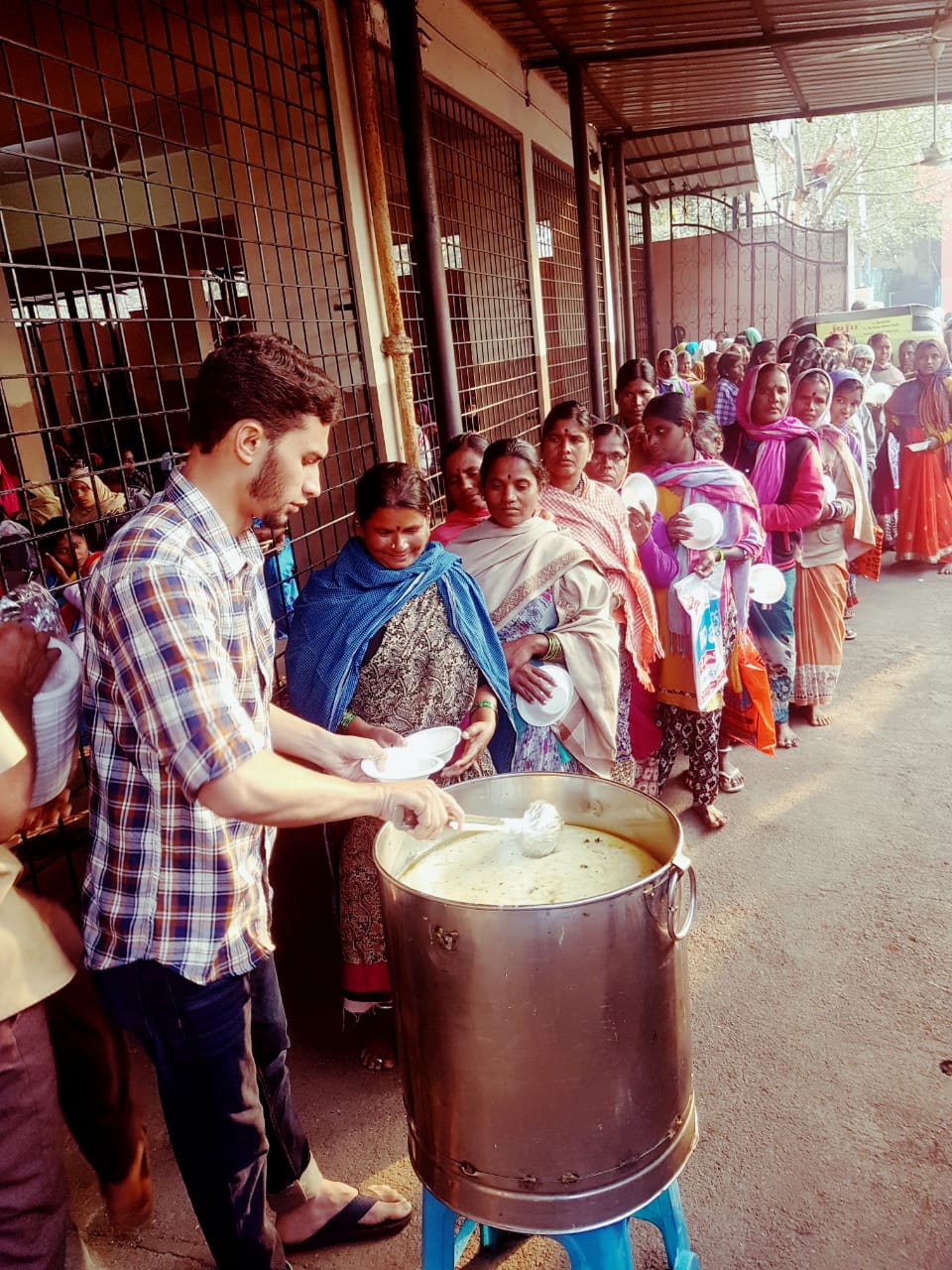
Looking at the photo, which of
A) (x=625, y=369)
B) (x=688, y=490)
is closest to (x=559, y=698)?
(x=688, y=490)

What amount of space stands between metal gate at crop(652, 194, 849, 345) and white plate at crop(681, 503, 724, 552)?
10.7m

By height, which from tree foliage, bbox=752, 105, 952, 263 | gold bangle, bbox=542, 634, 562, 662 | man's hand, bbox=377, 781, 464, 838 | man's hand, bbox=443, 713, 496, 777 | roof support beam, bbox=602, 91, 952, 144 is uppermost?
tree foliage, bbox=752, 105, 952, 263

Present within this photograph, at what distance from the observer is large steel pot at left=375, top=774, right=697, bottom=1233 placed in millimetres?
1358

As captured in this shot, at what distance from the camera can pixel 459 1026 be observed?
142 cm

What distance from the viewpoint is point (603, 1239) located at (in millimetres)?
1499

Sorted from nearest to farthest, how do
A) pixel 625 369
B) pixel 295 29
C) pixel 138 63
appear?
pixel 295 29 → pixel 138 63 → pixel 625 369

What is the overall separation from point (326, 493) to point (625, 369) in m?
2.44

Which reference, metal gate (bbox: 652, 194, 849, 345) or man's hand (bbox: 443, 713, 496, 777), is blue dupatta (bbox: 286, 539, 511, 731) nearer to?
man's hand (bbox: 443, 713, 496, 777)

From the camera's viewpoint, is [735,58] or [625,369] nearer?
[625,369]

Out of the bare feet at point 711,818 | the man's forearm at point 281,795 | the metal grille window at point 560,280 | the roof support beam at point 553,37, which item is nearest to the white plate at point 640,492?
the bare feet at point 711,818

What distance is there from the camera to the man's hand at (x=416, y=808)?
1.52 m

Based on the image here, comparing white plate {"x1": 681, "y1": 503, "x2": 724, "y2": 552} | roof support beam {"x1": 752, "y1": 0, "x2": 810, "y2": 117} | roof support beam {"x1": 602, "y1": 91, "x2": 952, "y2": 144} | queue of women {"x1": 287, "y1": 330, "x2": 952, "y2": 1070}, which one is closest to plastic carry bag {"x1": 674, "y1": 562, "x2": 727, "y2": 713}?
queue of women {"x1": 287, "y1": 330, "x2": 952, "y2": 1070}

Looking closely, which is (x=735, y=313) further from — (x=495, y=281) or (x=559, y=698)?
(x=559, y=698)

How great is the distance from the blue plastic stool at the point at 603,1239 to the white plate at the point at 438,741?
849mm
